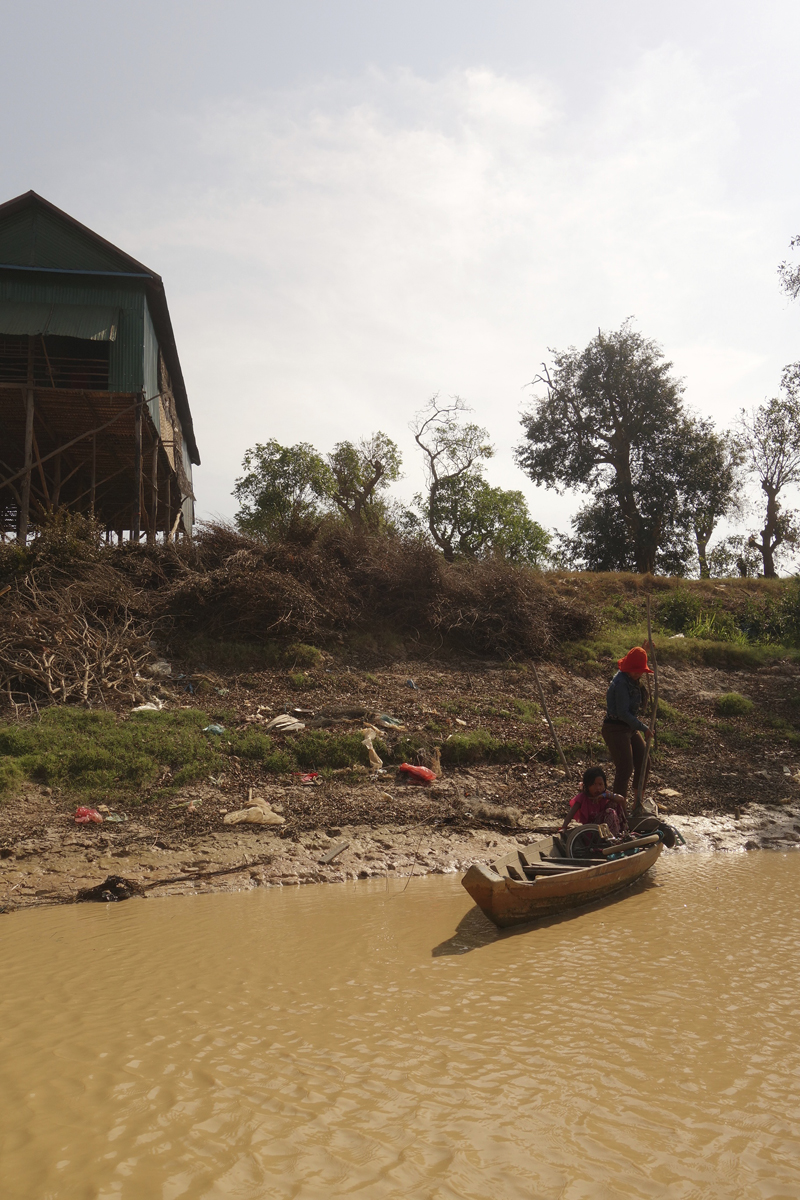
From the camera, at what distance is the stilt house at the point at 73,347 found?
1593 cm

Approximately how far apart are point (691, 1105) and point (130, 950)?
3771 millimetres

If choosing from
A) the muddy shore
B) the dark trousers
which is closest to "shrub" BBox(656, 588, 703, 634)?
the muddy shore

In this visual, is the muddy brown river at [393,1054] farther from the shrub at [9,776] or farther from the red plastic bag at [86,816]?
the shrub at [9,776]

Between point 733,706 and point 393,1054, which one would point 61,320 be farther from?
point 393,1054

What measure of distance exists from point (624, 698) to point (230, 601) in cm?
741

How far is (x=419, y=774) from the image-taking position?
9531 mm

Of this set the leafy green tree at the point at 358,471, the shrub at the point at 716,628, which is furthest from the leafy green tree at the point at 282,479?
the shrub at the point at 716,628

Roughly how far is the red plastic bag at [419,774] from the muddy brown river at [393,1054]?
3065 millimetres

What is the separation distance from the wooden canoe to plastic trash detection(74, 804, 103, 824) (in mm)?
4008

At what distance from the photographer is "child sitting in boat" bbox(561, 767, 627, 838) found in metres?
7.15

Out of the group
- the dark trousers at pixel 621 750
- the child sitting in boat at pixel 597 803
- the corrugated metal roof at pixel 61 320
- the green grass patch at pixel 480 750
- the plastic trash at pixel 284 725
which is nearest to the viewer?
the child sitting in boat at pixel 597 803

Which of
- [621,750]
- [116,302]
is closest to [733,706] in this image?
[621,750]

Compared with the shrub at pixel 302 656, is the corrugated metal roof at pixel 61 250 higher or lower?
higher

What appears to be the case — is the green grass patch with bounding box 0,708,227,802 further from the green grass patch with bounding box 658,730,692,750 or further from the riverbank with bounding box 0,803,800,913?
the green grass patch with bounding box 658,730,692,750
